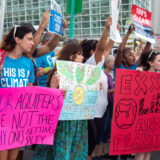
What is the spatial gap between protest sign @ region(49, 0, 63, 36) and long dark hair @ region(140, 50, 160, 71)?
1165 mm

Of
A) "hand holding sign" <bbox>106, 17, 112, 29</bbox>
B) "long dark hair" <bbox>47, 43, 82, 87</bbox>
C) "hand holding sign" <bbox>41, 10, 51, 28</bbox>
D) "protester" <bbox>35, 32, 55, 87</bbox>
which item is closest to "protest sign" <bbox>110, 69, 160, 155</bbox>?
"long dark hair" <bbox>47, 43, 82, 87</bbox>

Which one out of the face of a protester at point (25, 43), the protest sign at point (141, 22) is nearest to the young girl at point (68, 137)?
the face of a protester at point (25, 43)

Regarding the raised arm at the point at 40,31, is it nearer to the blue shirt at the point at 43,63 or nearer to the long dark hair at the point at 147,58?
the blue shirt at the point at 43,63

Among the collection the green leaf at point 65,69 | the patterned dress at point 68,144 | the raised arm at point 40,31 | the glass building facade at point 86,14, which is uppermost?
the glass building facade at point 86,14

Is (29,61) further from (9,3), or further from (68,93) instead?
(9,3)

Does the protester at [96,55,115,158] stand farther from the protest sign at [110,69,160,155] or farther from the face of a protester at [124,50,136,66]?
the protest sign at [110,69,160,155]

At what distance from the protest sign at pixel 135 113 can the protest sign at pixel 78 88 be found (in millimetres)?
267

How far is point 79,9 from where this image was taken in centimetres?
473

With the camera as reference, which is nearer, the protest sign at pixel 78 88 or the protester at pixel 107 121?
the protest sign at pixel 78 88

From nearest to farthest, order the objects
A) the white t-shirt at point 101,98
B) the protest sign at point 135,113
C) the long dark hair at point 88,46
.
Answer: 1. the protest sign at point 135,113
2. the white t-shirt at point 101,98
3. the long dark hair at point 88,46

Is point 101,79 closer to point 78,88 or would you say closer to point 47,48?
point 78,88

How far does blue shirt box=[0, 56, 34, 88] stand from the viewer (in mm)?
2852

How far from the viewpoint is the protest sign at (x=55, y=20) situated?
3.56 metres

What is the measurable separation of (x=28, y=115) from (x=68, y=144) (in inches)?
24.3
